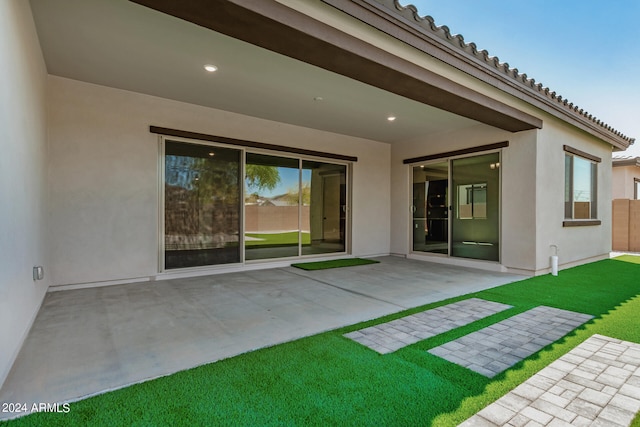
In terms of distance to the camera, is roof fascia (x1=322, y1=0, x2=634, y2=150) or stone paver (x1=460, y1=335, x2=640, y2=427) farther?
roof fascia (x1=322, y1=0, x2=634, y2=150)

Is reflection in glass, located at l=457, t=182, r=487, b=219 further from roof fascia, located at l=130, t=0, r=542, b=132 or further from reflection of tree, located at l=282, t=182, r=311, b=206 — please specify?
reflection of tree, located at l=282, t=182, r=311, b=206

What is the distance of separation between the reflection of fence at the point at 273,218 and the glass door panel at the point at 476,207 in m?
3.17

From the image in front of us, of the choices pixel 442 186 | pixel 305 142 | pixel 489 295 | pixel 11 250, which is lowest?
pixel 489 295

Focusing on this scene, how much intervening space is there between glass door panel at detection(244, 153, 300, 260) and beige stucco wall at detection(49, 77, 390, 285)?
103 centimetres

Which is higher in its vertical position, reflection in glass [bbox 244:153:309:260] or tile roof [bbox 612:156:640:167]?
tile roof [bbox 612:156:640:167]

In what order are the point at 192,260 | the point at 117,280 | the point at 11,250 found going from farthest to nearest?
1. the point at 192,260
2. the point at 117,280
3. the point at 11,250

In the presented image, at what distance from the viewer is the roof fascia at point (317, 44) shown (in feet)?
7.87

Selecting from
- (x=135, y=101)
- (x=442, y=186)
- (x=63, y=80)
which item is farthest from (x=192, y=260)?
(x=442, y=186)

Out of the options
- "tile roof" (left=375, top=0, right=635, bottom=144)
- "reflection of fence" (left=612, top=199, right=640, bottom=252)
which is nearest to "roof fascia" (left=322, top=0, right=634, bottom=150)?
"tile roof" (left=375, top=0, right=635, bottom=144)

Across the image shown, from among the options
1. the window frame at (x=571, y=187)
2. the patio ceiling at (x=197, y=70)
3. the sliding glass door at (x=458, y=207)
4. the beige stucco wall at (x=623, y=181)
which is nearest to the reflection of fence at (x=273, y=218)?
the patio ceiling at (x=197, y=70)

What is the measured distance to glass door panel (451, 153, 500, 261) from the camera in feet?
20.5

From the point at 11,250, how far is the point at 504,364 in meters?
3.57

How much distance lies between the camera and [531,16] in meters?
6.80

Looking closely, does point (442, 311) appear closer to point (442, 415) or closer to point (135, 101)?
point (442, 415)
